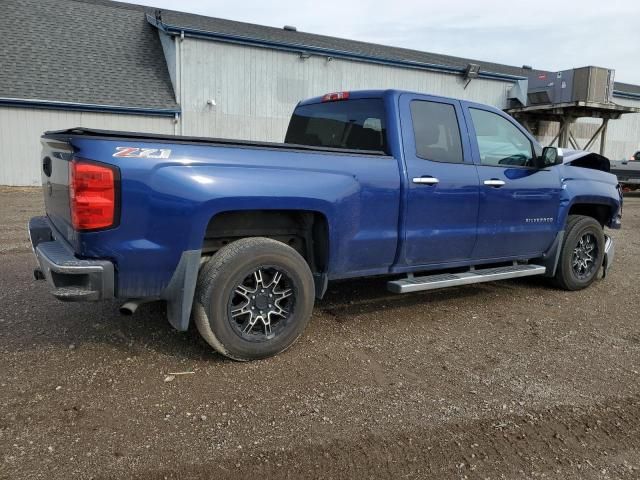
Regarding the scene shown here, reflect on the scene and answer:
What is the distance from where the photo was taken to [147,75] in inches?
720

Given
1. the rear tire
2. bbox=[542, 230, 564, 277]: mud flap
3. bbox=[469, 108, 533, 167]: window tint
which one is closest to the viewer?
bbox=[469, 108, 533, 167]: window tint

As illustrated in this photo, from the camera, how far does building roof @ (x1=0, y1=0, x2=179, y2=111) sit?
16484mm

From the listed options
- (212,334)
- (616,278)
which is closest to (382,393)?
(212,334)

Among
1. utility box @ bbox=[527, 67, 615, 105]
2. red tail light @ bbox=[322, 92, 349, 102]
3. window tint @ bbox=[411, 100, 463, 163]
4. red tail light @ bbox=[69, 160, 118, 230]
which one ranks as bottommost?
red tail light @ bbox=[69, 160, 118, 230]

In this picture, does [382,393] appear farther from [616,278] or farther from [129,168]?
[616,278]

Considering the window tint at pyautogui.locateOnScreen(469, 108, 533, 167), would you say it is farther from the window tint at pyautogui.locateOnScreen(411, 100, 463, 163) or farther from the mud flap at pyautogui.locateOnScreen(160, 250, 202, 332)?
the mud flap at pyautogui.locateOnScreen(160, 250, 202, 332)

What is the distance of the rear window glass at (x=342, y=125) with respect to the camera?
14.9 feet

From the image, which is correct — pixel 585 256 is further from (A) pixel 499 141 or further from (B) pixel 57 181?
(B) pixel 57 181

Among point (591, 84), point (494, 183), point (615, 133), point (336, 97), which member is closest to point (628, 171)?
point (591, 84)

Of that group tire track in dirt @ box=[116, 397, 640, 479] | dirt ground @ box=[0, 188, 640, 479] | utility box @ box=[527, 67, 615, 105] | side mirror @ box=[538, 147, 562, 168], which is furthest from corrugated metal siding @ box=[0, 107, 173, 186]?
utility box @ box=[527, 67, 615, 105]

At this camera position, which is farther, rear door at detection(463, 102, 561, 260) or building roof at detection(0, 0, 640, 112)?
building roof at detection(0, 0, 640, 112)

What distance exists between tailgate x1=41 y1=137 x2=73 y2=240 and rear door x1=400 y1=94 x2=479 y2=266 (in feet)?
8.19

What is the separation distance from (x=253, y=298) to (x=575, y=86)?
23493 millimetres

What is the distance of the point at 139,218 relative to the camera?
3.23 meters
